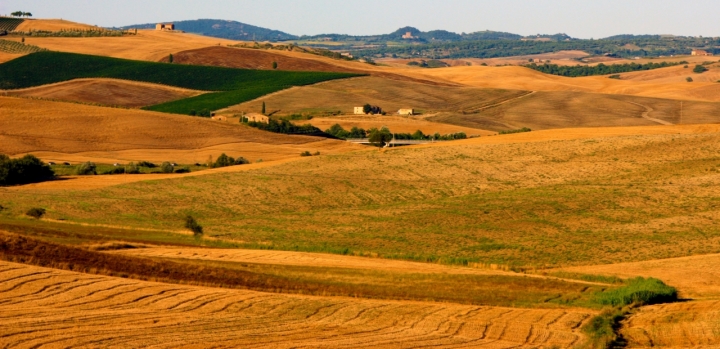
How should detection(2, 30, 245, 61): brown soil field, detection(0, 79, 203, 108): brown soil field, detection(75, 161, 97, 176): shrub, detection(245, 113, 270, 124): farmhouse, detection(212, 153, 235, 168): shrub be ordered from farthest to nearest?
detection(2, 30, 245, 61): brown soil field < detection(0, 79, 203, 108): brown soil field < detection(245, 113, 270, 124): farmhouse < detection(212, 153, 235, 168): shrub < detection(75, 161, 97, 176): shrub

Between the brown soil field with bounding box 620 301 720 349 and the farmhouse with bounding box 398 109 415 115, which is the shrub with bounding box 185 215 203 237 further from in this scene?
the farmhouse with bounding box 398 109 415 115

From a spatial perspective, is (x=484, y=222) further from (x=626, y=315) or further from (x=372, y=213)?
(x=626, y=315)

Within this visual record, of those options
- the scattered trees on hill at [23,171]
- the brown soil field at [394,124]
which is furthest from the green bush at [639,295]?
the brown soil field at [394,124]

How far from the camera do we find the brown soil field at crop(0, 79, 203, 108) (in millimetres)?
137500

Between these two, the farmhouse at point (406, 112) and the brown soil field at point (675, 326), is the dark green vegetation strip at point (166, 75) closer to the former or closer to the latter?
the farmhouse at point (406, 112)

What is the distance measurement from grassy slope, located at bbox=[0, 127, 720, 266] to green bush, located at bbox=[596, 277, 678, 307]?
9.65 metres

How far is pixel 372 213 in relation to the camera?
6169cm

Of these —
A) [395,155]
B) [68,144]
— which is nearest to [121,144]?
[68,144]

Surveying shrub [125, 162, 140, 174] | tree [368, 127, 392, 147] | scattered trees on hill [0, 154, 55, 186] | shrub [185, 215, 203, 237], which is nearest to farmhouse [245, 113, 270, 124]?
tree [368, 127, 392, 147]

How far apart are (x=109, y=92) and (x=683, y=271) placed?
110874mm

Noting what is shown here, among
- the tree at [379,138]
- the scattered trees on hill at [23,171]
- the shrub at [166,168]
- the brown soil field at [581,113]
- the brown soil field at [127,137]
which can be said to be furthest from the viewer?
the brown soil field at [581,113]

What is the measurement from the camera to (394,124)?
127 metres

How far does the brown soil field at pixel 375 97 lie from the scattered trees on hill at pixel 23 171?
55043mm

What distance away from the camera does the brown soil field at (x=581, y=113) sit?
133750mm
